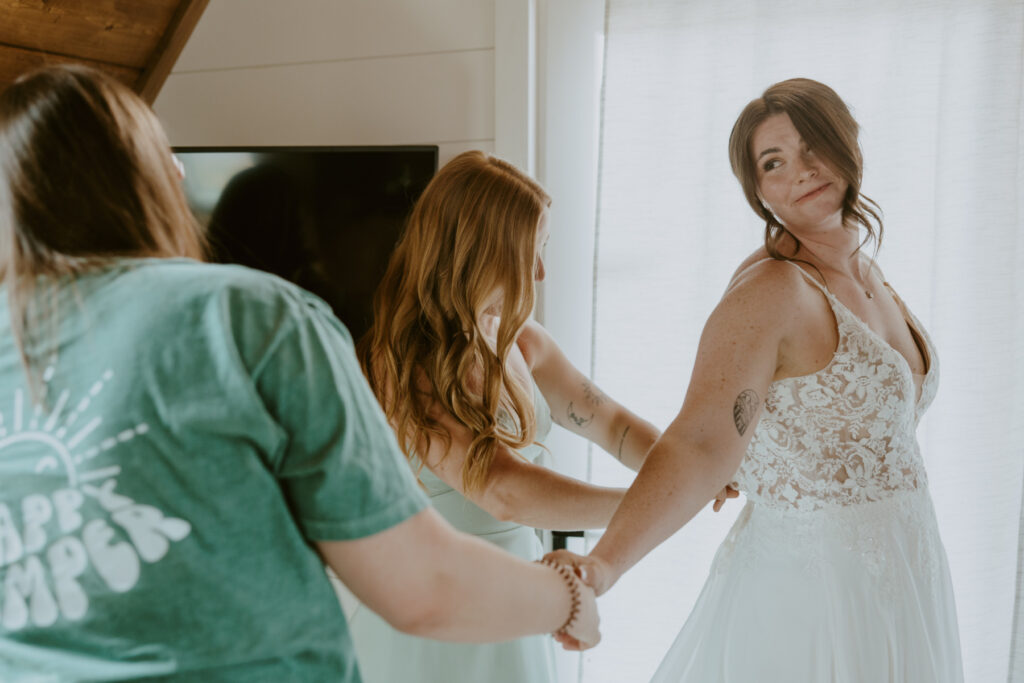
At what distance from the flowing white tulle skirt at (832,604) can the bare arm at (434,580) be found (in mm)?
513

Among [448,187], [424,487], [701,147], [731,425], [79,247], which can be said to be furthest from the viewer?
[701,147]

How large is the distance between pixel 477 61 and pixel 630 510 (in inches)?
51.8

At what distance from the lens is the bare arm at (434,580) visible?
0.71 meters

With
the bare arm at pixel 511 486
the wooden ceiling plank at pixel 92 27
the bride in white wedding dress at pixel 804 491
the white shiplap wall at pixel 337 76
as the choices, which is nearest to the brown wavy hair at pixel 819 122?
the bride in white wedding dress at pixel 804 491

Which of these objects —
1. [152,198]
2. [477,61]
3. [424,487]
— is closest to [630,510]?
[424,487]

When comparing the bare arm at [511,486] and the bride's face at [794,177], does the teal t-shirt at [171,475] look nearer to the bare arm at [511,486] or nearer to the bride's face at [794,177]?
the bare arm at [511,486]

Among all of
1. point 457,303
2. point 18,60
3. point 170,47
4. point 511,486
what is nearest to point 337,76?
point 170,47

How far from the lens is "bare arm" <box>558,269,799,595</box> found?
3.88 feet

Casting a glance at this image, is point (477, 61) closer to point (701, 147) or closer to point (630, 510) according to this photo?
point (701, 147)

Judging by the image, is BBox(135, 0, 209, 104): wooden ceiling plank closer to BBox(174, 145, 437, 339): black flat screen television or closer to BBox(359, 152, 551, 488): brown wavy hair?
BBox(174, 145, 437, 339): black flat screen television

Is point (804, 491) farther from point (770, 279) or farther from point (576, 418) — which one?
point (576, 418)

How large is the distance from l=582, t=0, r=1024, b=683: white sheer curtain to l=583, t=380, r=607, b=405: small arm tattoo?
0.31 meters

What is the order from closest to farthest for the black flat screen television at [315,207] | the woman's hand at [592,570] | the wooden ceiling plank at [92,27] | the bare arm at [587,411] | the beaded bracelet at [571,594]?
the beaded bracelet at [571,594] → the woman's hand at [592,570] → the bare arm at [587,411] → the wooden ceiling plank at [92,27] → the black flat screen television at [315,207]

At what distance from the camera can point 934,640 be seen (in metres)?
1.24
